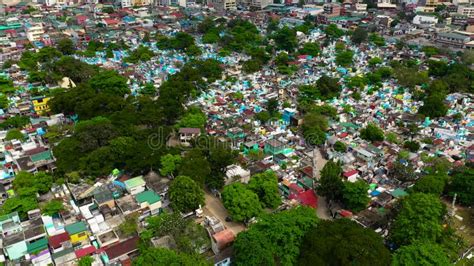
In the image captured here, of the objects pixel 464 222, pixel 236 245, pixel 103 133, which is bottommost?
pixel 464 222

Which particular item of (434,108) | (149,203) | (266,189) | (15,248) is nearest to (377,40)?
(434,108)

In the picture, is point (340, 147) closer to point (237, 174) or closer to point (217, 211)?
point (237, 174)

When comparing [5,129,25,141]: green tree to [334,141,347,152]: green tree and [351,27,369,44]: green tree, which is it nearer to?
[334,141,347,152]: green tree

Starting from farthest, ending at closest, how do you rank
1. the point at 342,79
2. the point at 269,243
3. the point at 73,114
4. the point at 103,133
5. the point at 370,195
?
1. the point at 342,79
2. the point at 73,114
3. the point at 103,133
4. the point at 370,195
5. the point at 269,243

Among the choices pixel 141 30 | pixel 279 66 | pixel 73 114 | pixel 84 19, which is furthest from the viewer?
pixel 84 19

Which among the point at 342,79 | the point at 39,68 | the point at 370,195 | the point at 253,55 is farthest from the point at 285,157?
the point at 39,68

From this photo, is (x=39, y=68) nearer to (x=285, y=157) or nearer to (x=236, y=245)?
(x=285, y=157)

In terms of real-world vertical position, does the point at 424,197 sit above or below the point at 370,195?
above

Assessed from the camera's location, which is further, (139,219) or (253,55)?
(253,55)
